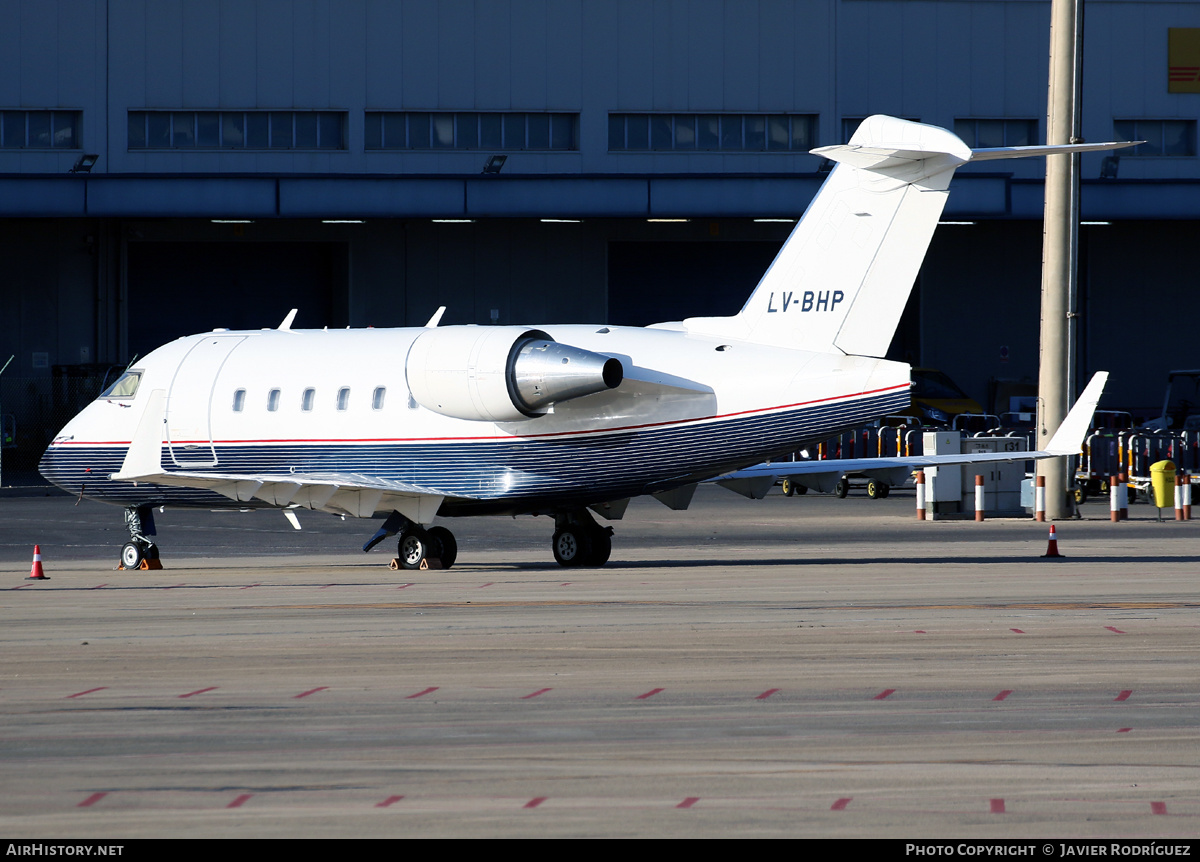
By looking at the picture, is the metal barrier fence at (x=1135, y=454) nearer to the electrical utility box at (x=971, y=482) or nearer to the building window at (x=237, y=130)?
the electrical utility box at (x=971, y=482)

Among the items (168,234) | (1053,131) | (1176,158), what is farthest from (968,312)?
(168,234)

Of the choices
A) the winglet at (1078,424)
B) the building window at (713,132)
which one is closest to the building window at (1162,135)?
the building window at (713,132)

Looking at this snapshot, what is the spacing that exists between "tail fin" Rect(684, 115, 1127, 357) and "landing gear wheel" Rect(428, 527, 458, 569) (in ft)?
19.0

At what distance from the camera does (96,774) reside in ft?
29.5

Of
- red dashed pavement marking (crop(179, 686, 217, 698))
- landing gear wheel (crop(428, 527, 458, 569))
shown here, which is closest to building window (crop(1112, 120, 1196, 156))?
landing gear wheel (crop(428, 527, 458, 569))

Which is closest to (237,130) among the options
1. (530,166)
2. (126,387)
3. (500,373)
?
(530,166)

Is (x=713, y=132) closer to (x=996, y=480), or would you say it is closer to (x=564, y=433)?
(x=996, y=480)

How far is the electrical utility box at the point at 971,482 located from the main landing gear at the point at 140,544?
643 inches

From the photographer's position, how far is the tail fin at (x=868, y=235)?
2044 cm

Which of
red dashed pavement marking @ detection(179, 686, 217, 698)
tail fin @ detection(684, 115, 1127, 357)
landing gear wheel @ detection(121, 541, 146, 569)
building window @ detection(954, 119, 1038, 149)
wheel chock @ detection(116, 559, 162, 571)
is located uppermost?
building window @ detection(954, 119, 1038, 149)

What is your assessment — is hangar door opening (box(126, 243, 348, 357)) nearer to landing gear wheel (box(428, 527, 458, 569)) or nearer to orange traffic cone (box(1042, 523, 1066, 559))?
landing gear wheel (box(428, 527, 458, 569))

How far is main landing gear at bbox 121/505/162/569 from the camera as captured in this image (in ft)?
76.8

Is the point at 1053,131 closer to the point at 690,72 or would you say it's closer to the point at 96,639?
the point at 690,72

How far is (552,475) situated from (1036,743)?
12.8m
